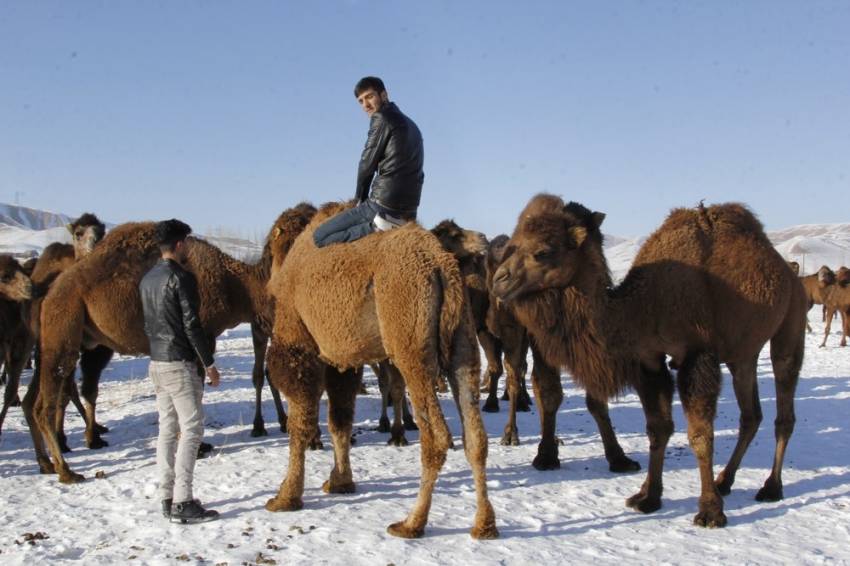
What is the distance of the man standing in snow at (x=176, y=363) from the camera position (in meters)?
5.84

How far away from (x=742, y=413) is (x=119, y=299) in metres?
6.84

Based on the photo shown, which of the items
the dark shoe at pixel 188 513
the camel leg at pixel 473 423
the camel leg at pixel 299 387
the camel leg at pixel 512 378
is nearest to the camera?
the camel leg at pixel 473 423

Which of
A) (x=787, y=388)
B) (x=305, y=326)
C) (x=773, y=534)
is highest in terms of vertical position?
(x=305, y=326)

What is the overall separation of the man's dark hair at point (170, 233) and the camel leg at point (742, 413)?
5.17 meters

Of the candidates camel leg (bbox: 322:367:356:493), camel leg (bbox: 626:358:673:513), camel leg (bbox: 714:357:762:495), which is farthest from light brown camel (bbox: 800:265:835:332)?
camel leg (bbox: 322:367:356:493)

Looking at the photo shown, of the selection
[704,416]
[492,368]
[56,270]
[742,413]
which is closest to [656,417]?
[704,416]

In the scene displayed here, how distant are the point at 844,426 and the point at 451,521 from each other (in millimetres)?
7505

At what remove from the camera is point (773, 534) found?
570 centimetres

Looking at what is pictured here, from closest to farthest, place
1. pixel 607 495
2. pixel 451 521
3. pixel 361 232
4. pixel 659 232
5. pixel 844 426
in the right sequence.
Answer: pixel 451 521, pixel 361 232, pixel 607 495, pixel 659 232, pixel 844 426

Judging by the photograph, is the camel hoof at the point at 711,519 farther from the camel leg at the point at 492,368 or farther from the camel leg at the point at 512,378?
the camel leg at the point at 492,368

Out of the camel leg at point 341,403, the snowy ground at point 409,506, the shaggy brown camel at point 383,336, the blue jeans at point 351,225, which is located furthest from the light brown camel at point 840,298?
the shaggy brown camel at point 383,336

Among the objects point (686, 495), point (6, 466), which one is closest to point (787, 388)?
point (686, 495)

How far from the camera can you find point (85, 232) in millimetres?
10578

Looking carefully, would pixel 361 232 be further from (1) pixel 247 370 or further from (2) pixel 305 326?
(1) pixel 247 370
